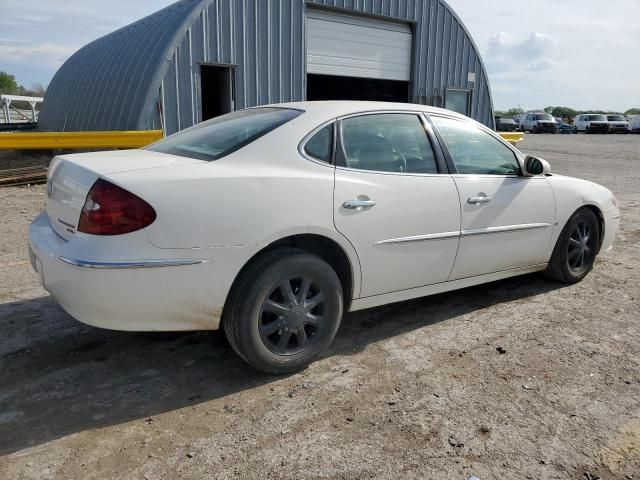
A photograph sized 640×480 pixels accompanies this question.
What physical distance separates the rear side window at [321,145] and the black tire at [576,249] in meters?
2.51

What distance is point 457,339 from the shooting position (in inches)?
149

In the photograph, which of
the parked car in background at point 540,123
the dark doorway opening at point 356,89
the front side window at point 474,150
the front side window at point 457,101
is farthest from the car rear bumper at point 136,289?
the parked car in background at point 540,123

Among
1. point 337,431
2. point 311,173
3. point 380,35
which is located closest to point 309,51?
point 380,35

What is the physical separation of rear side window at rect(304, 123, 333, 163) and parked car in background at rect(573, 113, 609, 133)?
47639 millimetres

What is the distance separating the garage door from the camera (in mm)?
13844

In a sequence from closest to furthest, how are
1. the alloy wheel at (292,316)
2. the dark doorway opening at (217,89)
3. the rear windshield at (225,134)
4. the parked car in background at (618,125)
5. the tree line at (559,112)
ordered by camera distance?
the alloy wheel at (292,316), the rear windshield at (225,134), the dark doorway opening at (217,89), the parked car in background at (618,125), the tree line at (559,112)

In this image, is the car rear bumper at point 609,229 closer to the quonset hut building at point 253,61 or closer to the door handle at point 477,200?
the door handle at point 477,200

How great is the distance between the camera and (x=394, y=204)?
11.4 feet

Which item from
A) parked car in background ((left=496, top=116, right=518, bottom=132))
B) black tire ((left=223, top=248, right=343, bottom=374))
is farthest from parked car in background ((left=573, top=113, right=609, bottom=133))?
black tire ((left=223, top=248, right=343, bottom=374))

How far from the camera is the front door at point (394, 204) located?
335 centimetres

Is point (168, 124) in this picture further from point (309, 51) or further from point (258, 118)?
point (258, 118)

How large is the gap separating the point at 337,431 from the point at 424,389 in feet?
2.16

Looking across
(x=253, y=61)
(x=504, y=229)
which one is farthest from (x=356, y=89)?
(x=504, y=229)

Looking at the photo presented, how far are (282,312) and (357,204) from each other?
0.80 m
